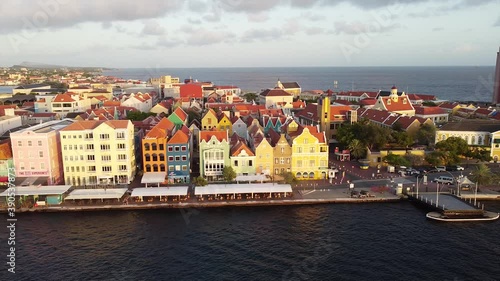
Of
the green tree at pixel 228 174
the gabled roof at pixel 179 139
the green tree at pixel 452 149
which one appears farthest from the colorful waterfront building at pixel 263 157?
the green tree at pixel 452 149

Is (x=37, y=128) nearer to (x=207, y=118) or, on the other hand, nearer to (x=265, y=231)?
(x=207, y=118)

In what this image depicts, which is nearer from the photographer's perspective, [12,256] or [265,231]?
[12,256]

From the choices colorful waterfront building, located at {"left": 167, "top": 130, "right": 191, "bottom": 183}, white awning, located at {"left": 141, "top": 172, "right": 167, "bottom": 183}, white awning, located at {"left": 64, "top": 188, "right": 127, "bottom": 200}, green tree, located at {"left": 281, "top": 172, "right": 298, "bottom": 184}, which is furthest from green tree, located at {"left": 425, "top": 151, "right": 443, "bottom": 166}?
white awning, located at {"left": 64, "top": 188, "right": 127, "bottom": 200}

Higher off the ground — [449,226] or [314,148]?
[314,148]

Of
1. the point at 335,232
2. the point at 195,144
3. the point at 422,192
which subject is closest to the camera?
the point at 335,232

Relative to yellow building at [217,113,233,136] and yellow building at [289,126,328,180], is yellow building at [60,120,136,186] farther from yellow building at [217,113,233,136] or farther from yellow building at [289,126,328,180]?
yellow building at [217,113,233,136]

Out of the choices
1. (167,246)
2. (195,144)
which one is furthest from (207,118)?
(167,246)

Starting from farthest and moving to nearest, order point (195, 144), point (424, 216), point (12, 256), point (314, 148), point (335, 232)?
point (195, 144) < point (314, 148) < point (424, 216) < point (335, 232) < point (12, 256)
